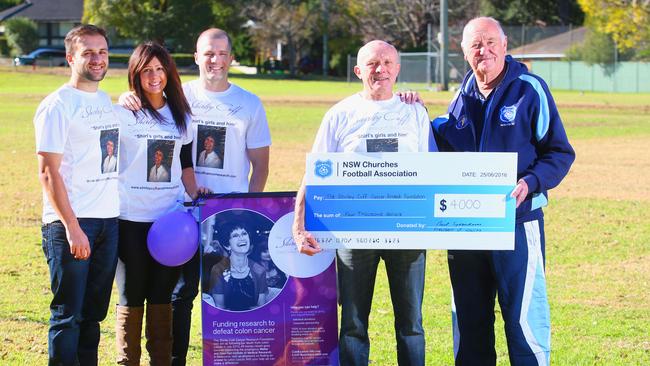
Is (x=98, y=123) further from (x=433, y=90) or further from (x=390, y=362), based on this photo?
(x=433, y=90)

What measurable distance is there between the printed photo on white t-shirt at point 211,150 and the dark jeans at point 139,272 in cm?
57

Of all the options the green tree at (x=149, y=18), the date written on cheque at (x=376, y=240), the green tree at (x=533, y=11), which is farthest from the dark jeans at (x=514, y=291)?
the green tree at (x=533, y=11)

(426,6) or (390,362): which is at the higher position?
(426,6)

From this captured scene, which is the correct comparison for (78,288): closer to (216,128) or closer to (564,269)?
(216,128)

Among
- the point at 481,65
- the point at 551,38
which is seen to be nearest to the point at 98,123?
the point at 481,65

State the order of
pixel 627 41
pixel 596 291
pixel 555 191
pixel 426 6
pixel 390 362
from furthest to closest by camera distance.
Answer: pixel 426 6
pixel 627 41
pixel 555 191
pixel 596 291
pixel 390 362

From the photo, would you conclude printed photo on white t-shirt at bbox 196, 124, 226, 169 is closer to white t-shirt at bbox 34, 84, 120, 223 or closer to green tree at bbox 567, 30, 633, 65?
white t-shirt at bbox 34, 84, 120, 223

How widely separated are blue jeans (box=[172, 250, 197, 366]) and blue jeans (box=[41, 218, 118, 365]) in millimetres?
570

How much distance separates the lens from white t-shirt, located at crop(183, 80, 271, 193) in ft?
20.3

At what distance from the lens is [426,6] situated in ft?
272

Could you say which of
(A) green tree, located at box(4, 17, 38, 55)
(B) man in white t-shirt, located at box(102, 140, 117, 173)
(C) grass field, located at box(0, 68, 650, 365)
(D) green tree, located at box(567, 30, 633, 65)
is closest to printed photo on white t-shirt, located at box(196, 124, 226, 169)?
(B) man in white t-shirt, located at box(102, 140, 117, 173)

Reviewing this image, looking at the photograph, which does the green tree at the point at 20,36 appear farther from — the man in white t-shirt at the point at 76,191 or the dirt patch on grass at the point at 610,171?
the man in white t-shirt at the point at 76,191

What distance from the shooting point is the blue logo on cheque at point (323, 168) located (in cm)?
559

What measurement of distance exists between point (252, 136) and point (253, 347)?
1.32 m
